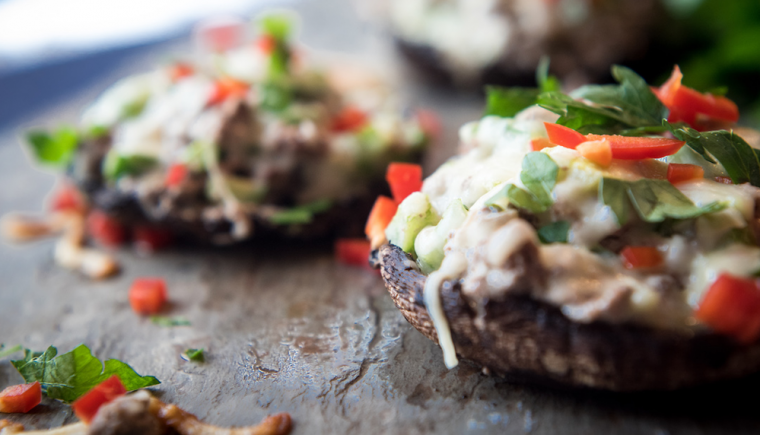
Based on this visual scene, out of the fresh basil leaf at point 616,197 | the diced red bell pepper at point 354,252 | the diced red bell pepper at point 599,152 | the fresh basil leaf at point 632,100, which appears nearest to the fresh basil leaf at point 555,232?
the fresh basil leaf at point 616,197

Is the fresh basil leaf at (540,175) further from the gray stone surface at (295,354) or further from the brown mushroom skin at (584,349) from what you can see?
the gray stone surface at (295,354)

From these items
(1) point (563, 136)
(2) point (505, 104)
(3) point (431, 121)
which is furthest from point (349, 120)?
(1) point (563, 136)

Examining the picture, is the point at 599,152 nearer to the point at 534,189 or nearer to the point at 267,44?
the point at 534,189

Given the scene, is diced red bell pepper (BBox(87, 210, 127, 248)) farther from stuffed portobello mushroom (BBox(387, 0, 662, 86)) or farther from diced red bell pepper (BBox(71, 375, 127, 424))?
stuffed portobello mushroom (BBox(387, 0, 662, 86))

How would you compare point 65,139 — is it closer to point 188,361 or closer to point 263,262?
point 263,262

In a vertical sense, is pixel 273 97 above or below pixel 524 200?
above
